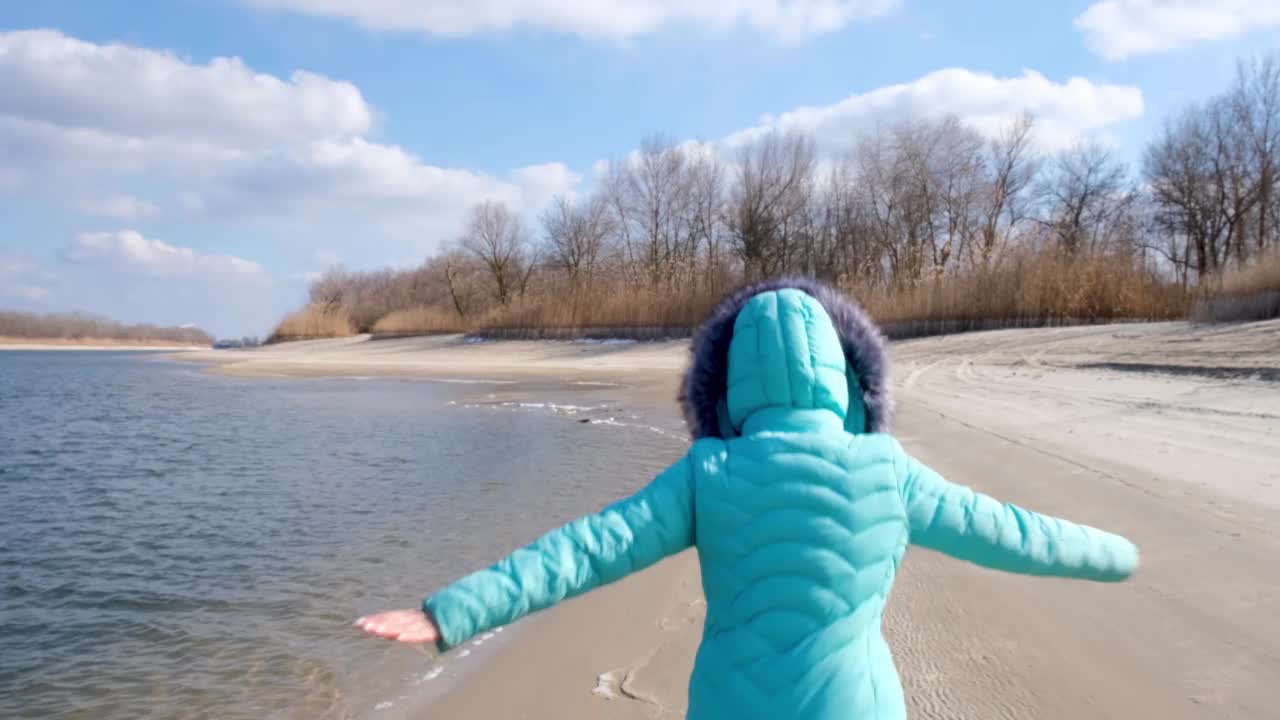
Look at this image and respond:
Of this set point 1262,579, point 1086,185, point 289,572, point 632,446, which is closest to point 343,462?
point 632,446

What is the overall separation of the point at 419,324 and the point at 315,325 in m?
15.6

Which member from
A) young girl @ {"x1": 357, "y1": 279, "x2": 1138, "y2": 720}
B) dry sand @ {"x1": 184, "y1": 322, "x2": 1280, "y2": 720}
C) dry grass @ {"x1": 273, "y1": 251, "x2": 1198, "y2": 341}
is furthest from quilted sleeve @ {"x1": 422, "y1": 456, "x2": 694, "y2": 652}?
dry grass @ {"x1": 273, "y1": 251, "x2": 1198, "y2": 341}

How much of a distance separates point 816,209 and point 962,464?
3169cm

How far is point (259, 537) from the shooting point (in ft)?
22.9

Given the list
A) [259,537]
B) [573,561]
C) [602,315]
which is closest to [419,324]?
[602,315]

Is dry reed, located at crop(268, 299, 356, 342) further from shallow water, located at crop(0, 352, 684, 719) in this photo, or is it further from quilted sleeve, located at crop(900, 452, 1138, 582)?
quilted sleeve, located at crop(900, 452, 1138, 582)

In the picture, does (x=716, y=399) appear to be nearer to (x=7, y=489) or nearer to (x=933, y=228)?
(x=7, y=489)

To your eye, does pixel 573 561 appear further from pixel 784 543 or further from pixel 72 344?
pixel 72 344

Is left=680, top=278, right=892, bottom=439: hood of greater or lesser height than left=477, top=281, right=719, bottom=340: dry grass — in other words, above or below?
below

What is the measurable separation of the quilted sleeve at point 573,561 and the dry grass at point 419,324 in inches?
1610

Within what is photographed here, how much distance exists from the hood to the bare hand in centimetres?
73

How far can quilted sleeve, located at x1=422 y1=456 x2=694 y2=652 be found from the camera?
148cm

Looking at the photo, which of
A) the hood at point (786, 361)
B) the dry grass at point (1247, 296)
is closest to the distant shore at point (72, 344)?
the dry grass at point (1247, 296)

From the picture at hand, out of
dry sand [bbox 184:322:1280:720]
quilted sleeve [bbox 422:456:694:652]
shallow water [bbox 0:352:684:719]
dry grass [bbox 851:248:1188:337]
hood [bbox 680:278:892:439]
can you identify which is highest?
dry grass [bbox 851:248:1188:337]
